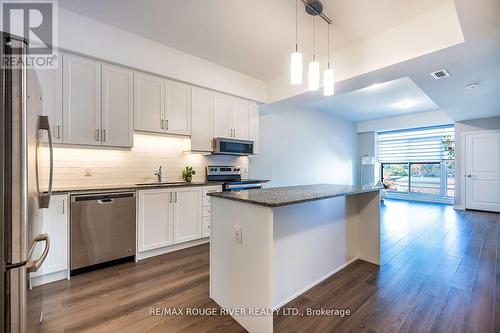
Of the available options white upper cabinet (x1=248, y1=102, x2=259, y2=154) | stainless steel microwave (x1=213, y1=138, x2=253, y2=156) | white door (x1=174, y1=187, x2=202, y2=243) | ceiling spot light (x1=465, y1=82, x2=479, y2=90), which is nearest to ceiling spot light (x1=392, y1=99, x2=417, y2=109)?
ceiling spot light (x1=465, y1=82, x2=479, y2=90)

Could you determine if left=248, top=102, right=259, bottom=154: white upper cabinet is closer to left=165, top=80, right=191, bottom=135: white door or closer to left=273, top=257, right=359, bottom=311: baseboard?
left=165, top=80, right=191, bottom=135: white door

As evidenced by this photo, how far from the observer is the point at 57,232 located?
229 centimetres

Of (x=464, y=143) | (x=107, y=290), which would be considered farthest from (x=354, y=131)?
(x=107, y=290)

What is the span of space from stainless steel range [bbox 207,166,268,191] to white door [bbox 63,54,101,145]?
1.83 m

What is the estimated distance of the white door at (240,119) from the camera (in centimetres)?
408

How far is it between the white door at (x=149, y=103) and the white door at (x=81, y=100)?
0.43m

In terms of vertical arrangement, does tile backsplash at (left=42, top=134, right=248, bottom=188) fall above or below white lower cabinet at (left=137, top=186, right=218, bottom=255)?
above

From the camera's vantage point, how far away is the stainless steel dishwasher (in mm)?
2420

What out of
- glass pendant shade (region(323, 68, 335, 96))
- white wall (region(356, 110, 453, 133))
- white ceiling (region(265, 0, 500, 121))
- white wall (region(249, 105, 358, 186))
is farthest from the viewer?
white wall (region(356, 110, 453, 133))

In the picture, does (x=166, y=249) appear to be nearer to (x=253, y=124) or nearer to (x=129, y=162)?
(x=129, y=162)

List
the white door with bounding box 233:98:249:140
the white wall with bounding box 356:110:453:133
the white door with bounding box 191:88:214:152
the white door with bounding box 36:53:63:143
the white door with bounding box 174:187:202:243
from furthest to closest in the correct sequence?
the white wall with bounding box 356:110:453:133, the white door with bounding box 233:98:249:140, the white door with bounding box 191:88:214:152, the white door with bounding box 174:187:202:243, the white door with bounding box 36:53:63:143

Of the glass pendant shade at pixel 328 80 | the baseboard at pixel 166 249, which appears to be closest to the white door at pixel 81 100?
the baseboard at pixel 166 249

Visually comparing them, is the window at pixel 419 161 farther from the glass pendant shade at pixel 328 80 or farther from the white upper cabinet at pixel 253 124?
the glass pendant shade at pixel 328 80

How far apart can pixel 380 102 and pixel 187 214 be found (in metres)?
5.36
